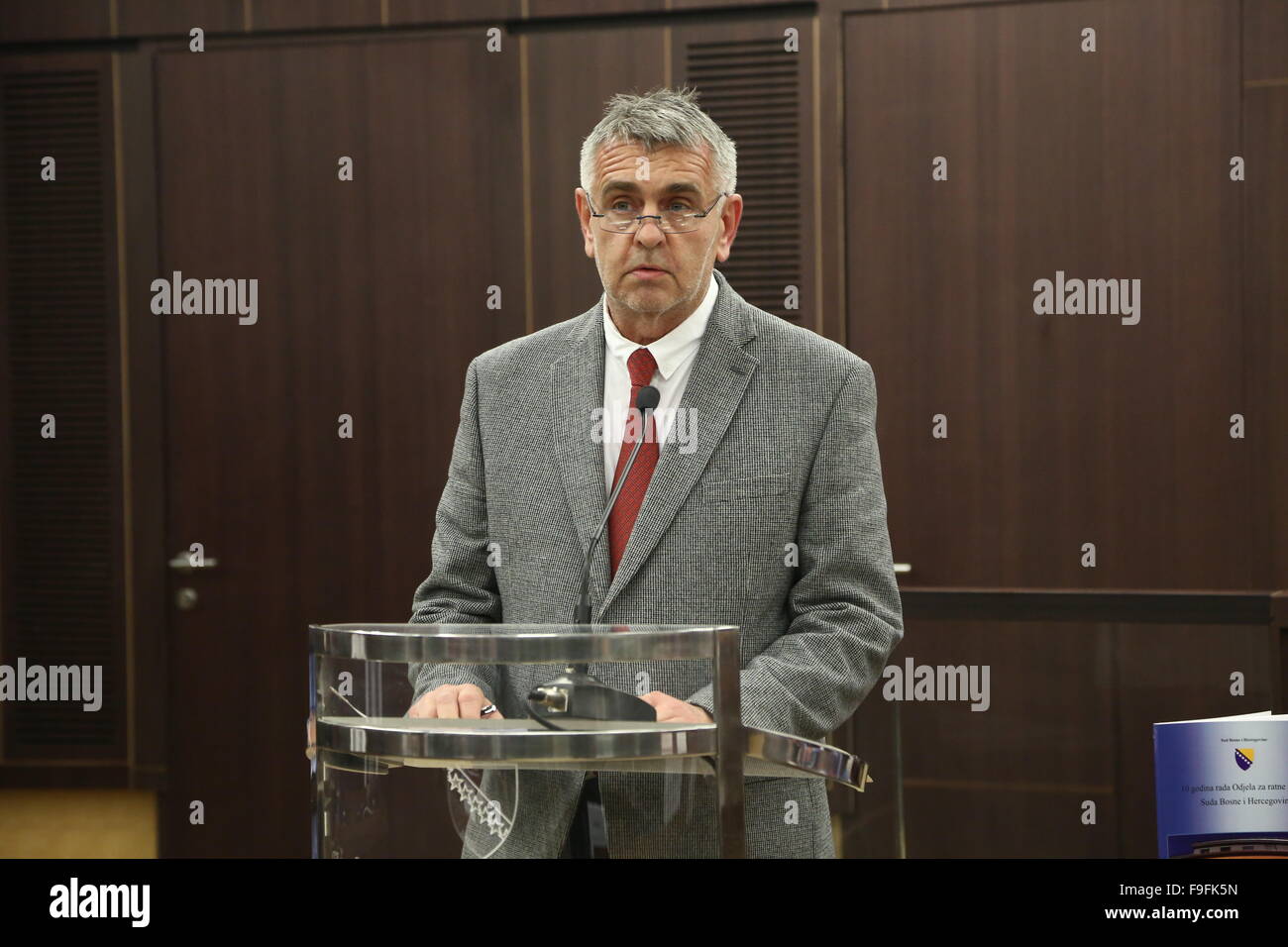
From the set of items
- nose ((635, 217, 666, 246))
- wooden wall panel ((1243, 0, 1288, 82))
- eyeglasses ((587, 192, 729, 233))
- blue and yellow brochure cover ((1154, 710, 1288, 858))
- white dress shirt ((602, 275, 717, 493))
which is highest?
wooden wall panel ((1243, 0, 1288, 82))

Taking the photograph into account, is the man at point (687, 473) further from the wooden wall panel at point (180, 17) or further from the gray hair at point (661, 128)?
the wooden wall panel at point (180, 17)

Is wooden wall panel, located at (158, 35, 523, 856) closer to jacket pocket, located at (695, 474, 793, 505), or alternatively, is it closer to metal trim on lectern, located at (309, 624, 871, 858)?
jacket pocket, located at (695, 474, 793, 505)

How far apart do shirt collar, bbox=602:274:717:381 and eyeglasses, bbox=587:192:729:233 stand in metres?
0.13

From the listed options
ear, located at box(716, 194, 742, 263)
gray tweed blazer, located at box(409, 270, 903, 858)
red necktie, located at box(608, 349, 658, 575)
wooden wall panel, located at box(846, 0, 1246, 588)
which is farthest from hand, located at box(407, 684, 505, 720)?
wooden wall panel, located at box(846, 0, 1246, 588)

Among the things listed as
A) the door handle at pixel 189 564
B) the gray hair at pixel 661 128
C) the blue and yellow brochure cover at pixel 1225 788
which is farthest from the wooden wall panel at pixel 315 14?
the blue and yellow brochure cover at pixel 1225 788

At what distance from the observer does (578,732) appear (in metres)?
1.02

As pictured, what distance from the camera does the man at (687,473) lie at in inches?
61.6

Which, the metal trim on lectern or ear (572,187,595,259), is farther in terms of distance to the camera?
ear (572,187,595,259)

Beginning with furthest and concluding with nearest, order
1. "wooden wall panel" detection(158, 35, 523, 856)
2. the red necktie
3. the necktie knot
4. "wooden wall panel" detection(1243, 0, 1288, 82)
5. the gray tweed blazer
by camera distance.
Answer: "wooden wall panel" detection(158, 35, 523, 856) < "wooden wall panel" detection(1243, 0, 1288, 82) < the necktie knot < the red necktie < the gray tweed blazer

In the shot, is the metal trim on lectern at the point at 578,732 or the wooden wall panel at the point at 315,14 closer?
the metal trim on lectern at the point at 578,732

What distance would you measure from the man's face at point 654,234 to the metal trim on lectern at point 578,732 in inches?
26.0

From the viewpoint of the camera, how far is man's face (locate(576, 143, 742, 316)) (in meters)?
1.62

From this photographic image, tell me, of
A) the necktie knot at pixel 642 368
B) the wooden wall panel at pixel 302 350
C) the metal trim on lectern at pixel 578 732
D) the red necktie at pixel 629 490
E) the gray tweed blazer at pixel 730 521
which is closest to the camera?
the metal trim on lectern at pixel 578 732
